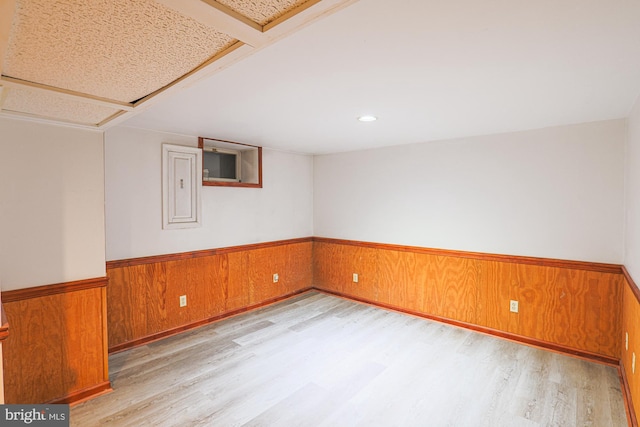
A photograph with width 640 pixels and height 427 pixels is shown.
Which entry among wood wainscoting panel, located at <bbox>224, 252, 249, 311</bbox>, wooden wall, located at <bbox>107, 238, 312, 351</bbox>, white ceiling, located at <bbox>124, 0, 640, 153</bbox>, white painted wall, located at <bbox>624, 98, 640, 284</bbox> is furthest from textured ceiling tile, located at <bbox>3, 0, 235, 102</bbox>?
wood wainscoting panel, located at <bbox>224, 252, 249, 311</bbox>

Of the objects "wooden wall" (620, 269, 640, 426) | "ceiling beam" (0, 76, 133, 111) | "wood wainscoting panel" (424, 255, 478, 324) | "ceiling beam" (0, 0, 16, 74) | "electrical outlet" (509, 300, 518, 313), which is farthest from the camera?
"wood wainscoting panel" (424, 255, 478, 324)

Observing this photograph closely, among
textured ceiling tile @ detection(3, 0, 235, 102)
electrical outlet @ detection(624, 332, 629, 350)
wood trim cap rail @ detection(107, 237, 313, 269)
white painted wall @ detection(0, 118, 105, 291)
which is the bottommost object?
electrical outlet @ detection(624, 332, 629, 350)

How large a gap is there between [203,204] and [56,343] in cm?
183

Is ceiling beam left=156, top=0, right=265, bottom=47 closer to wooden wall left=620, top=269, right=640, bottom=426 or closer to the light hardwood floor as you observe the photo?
the light hardwood floor

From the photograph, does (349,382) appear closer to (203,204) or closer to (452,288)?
(452,288)

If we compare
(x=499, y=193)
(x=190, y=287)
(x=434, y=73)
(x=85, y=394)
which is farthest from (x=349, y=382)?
(x=499, y=193)

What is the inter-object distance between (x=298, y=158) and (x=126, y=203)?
243 cm

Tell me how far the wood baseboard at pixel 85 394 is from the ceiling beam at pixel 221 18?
259 centimetres

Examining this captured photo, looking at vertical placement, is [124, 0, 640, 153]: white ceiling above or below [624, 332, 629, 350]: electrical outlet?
above

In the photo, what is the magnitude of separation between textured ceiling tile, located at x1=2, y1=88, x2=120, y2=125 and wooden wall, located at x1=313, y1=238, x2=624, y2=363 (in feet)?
10.9

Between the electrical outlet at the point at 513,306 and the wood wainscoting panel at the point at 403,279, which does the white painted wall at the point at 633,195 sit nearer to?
the electrical outlet at the point at 513,306

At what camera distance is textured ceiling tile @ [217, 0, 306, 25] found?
2.66 ft

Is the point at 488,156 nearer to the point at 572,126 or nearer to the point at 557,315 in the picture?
the point at 572,126

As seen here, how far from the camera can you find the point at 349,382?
97.7 inches
